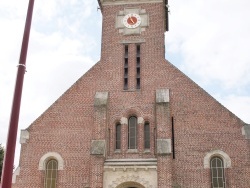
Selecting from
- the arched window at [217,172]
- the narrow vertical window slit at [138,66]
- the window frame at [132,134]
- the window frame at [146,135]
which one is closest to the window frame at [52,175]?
the window frame at [132,134]

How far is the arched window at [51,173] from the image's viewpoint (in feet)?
67.4

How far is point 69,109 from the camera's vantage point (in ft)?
72.2

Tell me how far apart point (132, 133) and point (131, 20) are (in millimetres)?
7619

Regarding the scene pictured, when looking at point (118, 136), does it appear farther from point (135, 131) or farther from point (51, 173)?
point (51, 173)

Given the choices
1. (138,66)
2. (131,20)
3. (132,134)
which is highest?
(131,20)

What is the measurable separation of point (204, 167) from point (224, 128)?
2493 millimetres

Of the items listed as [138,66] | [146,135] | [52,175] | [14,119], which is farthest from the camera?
[138,66]

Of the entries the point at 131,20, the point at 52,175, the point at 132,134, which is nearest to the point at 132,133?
the point at 132,134

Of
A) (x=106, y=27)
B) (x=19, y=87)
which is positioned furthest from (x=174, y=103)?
(x=19, y=87)

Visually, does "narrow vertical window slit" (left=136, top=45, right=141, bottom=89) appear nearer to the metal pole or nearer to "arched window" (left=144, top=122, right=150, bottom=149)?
"arched window" (left=144, top=122, right=150, bottom=149)

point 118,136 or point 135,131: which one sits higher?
point 135,131

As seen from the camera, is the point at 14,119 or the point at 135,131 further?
the point at 135,131

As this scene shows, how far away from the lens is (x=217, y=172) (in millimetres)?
19641

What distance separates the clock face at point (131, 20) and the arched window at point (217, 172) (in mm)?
9891
